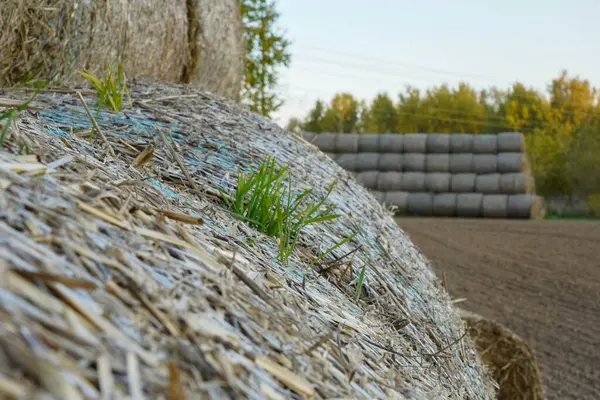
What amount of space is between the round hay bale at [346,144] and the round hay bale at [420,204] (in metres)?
2.09

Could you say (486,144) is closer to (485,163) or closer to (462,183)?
(485,163)

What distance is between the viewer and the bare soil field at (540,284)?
18.5 ft

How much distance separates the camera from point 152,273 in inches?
44.1

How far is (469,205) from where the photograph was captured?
15938mm

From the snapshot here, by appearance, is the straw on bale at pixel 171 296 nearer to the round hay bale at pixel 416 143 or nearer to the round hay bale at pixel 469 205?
the round hay bale at pixel 469 205

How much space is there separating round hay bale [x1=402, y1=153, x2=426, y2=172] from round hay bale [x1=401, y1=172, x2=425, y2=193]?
16 cm

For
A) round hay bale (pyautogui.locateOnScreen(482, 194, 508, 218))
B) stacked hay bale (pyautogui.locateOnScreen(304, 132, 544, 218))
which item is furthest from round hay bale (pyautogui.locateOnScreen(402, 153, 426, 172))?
round hay bale (pyautogui.locateOnScreen(482, 194, 508, 218))

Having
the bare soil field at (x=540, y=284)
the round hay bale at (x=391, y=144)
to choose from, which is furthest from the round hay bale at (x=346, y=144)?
the bare soil field at (x=540, y=284)

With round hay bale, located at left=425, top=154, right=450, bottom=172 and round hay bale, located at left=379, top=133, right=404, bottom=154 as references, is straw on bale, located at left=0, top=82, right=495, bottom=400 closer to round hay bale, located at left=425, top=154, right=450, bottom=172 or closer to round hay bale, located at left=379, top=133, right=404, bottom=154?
round hay bale, located at left=425, top=154, right=450, bottom=172

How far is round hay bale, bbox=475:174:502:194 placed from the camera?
16.0 meters

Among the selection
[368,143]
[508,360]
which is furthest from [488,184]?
[508,360]

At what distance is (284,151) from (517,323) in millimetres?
4485

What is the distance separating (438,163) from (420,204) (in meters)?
1.21

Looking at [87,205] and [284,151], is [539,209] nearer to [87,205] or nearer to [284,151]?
[284,151]
